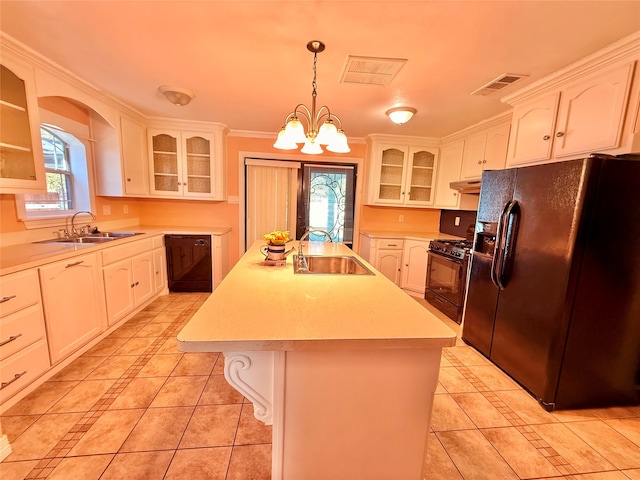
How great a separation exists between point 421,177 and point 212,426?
3.79 metres

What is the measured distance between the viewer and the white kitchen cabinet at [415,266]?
3514 millimetres

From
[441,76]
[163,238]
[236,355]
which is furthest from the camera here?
[163,238]

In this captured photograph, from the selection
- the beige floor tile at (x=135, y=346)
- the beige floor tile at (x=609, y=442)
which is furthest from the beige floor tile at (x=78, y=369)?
the beige floor tile at (x=609, y=442)

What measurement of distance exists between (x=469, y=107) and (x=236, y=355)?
299 cm

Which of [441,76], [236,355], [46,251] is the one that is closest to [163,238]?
[46,251]

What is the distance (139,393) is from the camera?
1720 millimetres

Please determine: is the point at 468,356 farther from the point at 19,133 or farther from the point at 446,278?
the point at 19,133

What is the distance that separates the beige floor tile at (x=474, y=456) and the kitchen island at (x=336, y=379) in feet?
1.36

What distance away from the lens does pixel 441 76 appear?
2.00m

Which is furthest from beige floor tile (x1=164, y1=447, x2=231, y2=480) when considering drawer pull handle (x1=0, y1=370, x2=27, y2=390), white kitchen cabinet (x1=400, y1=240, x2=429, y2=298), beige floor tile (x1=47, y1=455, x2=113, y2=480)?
white kitchen cabinet (x1=400, y1=240, x2=429, y2=298)

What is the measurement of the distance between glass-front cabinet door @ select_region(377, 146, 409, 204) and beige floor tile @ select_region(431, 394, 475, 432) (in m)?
2.75

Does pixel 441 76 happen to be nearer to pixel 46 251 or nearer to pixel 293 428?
pixel 293 428

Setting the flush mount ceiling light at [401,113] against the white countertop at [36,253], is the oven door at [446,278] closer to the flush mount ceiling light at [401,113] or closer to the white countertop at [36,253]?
the flush mount ceiling light at [401,113]

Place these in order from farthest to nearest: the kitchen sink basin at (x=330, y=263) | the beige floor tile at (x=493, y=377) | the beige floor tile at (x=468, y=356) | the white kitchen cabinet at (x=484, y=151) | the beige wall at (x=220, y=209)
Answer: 1. the beige wall at (x=220, y=209)
2. the white kitchen cabinet at (x=484, y=151)
3. the beige floor tile at (x=468, y=356)
4. the kitchen sink basin at (x=330, y=263)
5. the beige floor tile at (x=493, y=377)
